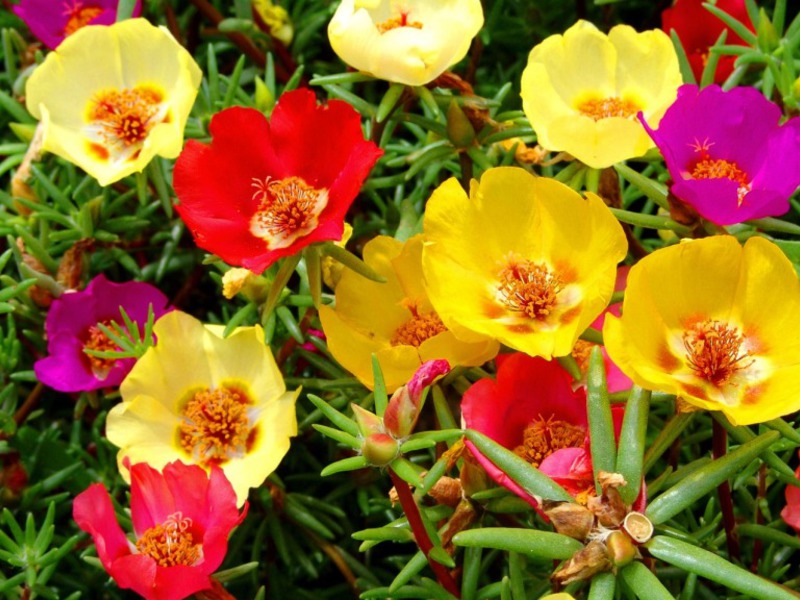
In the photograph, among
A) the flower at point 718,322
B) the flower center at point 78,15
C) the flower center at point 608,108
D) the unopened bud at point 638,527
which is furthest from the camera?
the flower center at point 78,15

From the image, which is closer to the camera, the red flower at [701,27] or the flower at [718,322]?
the flower at [718,322]

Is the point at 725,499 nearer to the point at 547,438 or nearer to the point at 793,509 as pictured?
the point at 793,509

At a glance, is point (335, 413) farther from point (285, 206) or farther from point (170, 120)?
point (170, 120)

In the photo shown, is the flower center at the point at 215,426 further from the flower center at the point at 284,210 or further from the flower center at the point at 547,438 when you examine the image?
the flower center at the point at 547,438

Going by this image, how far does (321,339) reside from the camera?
1.49 metres

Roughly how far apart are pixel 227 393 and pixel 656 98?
28.8 inches

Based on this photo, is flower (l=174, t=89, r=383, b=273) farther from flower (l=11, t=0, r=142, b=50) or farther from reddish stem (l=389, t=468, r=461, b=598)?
flower (l=11, t=0, r=142, b=50)

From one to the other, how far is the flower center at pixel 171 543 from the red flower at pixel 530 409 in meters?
0.36

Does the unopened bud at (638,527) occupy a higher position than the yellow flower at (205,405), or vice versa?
the unopened bud at (638,527)

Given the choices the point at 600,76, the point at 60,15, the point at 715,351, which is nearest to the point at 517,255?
the point at 715,351

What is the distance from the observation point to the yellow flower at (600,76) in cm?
140

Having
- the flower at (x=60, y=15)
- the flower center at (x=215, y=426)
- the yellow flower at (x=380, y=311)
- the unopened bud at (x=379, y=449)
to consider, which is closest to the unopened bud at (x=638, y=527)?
the unopened bud at (x=379, y=449)

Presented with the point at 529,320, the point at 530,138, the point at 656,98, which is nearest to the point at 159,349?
the point at 529,320

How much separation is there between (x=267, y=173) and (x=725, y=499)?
27.9 inches
